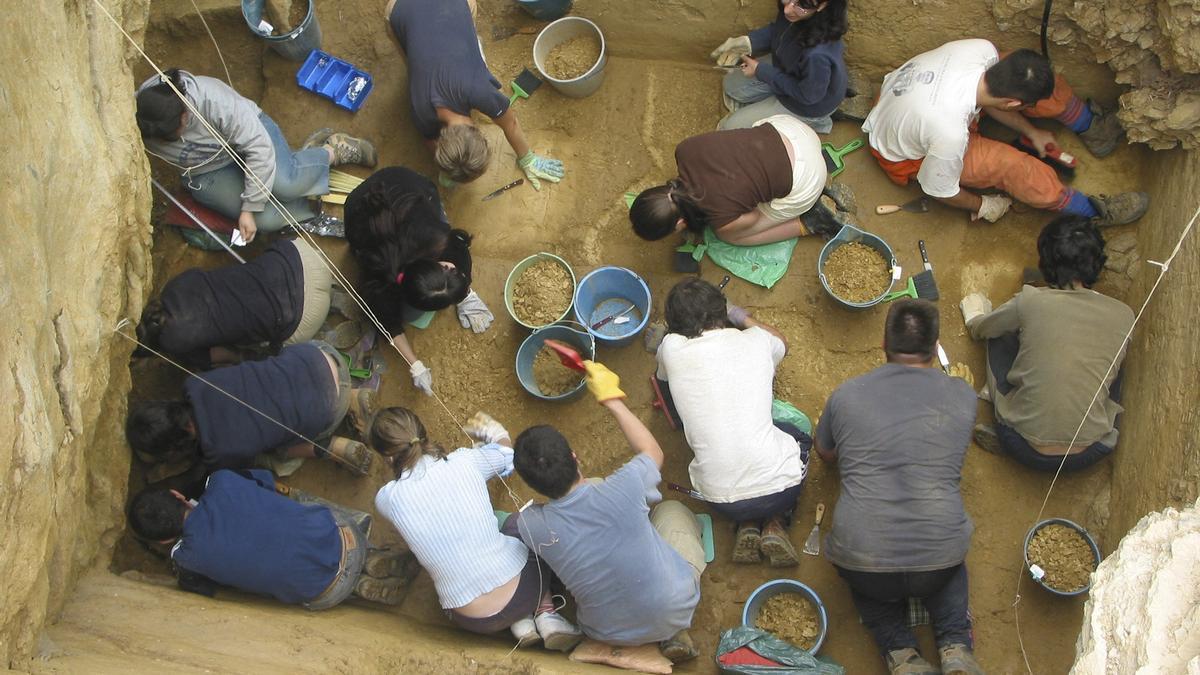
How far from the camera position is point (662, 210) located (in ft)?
12.7

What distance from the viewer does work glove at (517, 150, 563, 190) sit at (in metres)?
4.45

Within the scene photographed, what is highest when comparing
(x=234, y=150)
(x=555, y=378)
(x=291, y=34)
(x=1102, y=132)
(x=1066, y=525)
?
(x=1102, y=132)

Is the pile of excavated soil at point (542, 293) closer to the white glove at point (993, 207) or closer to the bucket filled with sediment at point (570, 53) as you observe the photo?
the bucket filled with sediment at point (570, 53)

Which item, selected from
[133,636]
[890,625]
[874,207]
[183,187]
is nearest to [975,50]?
[874,207]

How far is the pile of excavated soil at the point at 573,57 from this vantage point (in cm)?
451

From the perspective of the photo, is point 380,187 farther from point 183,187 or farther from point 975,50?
point 975,50

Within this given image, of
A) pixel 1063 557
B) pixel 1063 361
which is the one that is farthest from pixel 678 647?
pixel 1063 361

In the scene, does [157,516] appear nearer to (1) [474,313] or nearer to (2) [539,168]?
(1) [474,313]

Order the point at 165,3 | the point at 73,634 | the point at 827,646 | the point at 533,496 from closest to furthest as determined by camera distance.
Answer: the point at 73,634 < the point at 827,646 < the point at 533,496 < the point at 165,3

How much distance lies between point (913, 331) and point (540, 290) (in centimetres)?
171

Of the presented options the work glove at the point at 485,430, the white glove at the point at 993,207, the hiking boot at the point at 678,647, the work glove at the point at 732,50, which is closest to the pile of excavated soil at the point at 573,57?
the work glove at the point at 732,50

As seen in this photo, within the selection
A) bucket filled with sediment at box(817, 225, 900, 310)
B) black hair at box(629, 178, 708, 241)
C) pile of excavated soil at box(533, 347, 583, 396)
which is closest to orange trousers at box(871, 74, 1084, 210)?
bucket filled with sediment at box(817, 225, 900, 310)

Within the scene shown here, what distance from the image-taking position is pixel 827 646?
3.71 m

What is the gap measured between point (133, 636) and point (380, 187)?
6.53ft
